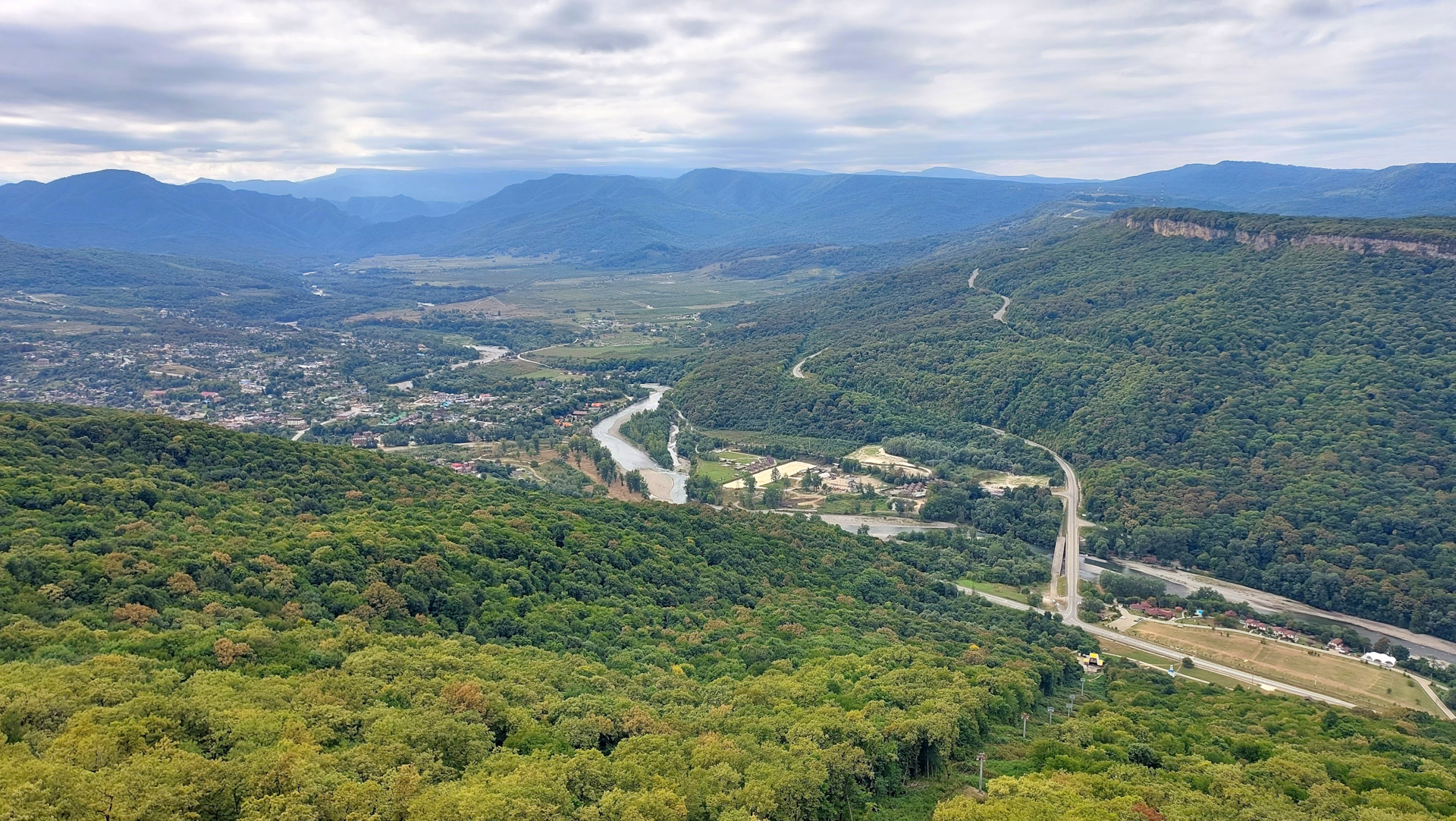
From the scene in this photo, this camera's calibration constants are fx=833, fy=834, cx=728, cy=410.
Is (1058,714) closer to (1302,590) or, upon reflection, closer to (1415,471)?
(1302,590)

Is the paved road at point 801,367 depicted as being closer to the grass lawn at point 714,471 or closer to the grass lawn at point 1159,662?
the grass lawn at point 714,471

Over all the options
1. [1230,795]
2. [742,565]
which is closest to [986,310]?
[742,565]

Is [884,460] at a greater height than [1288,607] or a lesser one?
greater

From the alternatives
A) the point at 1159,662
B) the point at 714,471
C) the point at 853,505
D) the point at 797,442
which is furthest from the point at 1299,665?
the point at 797,442

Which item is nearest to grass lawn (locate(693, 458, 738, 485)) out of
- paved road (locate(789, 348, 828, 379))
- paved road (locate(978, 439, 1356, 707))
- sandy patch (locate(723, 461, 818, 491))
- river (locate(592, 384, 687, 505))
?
sandy patch (locate(723, 461, 818, 491))

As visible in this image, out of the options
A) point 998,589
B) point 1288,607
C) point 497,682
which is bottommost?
point 1288,607

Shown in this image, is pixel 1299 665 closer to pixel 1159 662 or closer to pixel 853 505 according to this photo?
pixel 1159 662

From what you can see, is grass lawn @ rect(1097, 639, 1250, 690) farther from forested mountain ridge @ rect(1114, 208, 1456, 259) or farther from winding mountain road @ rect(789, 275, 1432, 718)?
forested mountain ridge @ rect(1114, 208, 1456, 259)
